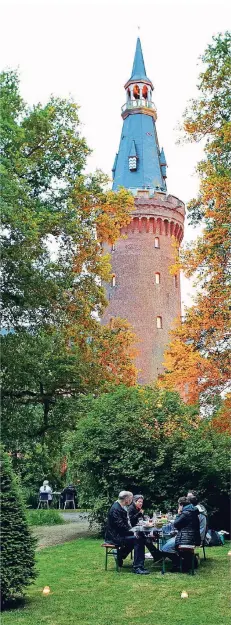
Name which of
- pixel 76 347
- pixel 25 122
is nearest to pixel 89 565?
pixel 76 347

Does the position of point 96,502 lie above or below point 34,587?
above

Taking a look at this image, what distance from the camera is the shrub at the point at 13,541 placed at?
279 inches

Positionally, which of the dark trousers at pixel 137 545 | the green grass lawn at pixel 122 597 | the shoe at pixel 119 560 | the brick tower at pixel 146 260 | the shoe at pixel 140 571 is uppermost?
the brick tower at pixel 146 260

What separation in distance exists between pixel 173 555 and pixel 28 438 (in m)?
9.69

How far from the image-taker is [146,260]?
150 ft

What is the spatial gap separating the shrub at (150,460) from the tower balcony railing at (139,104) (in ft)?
135

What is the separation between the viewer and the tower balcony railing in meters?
52.0

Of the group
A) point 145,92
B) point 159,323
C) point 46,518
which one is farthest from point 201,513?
point 145,92

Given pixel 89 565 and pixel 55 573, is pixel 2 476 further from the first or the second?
pixel 89 565

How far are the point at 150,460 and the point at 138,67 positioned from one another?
4513 centimetres

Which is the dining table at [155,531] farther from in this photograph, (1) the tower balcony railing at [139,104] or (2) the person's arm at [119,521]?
(1) the tower balcony railing at [139,104]

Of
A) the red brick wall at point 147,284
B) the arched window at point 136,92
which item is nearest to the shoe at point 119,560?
the red brick wall at point 147,284

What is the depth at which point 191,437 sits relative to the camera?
1480 centimetres

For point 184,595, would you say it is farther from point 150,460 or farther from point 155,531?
point 150,460
